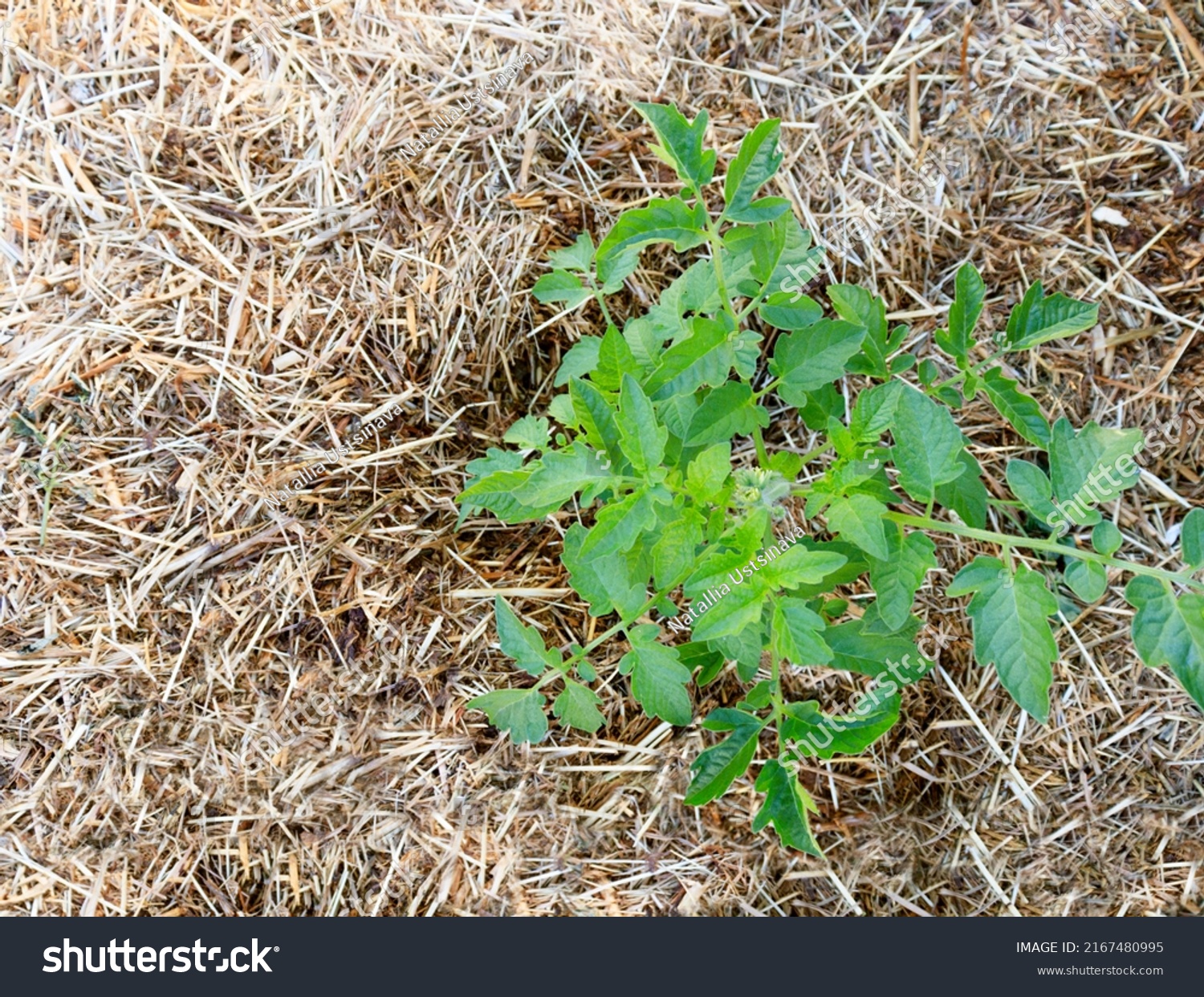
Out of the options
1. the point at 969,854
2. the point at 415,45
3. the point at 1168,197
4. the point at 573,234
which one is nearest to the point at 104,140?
the point at 415,45

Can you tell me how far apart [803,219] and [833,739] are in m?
1.14

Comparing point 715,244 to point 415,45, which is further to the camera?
point 415,45

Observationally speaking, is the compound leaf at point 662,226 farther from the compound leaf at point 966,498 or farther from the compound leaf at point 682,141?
the compound leaf at point 966,498

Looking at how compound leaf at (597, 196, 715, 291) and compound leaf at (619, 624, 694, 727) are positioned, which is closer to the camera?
compound leaf at (597, 196, 715, 291)

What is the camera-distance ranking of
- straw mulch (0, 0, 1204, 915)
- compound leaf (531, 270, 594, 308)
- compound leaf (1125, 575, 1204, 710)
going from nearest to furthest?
1. compound leaf (1125, 575, 1204, 710)
2. compound leaf (531, 270, 594, 308)
3. straw mulch (0, 0, 1204, 915)

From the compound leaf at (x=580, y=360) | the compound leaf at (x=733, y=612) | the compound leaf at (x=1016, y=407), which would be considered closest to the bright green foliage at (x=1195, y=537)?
the compound leaf at (x=1016, y=407)

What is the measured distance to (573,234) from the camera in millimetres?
1977

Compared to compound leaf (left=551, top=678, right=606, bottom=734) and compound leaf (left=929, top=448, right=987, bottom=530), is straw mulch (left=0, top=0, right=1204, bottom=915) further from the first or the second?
compound leaf (left=929, top=448, right=987, bottom=530)

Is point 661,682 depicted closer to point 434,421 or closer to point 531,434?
point 531,434

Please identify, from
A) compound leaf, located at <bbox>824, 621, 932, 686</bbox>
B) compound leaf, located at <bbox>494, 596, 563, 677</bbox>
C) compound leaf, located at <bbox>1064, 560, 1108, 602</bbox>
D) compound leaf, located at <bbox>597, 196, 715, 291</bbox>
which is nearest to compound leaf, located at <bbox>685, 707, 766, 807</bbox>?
compound leaf, located at <bbox>824, 621, 932, 686</bbox>

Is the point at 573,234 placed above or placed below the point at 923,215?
below

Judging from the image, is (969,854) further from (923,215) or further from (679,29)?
(679,29)

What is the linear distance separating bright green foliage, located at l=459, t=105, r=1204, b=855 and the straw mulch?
0.47m

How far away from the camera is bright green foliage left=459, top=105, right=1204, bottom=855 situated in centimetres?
119
